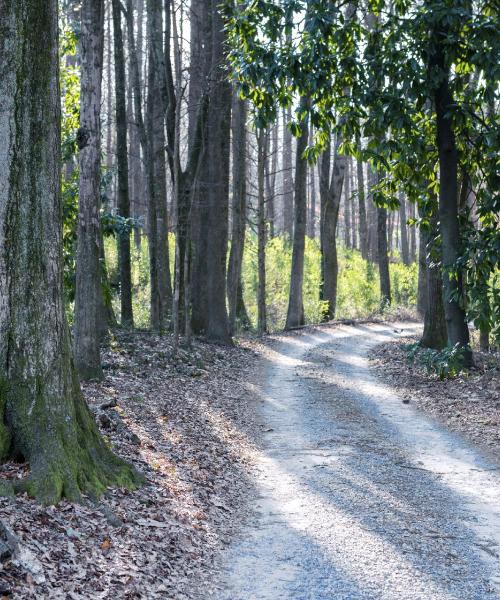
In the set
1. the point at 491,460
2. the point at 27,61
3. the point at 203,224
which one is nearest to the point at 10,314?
the point at 27,61

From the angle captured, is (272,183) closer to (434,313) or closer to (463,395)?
(434,313)

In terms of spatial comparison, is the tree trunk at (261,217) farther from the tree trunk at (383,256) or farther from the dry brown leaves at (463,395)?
the tree trunk at (383,256)

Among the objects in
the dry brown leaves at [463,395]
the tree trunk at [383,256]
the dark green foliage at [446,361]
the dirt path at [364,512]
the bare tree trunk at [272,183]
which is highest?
the bare tree trunk at [272,183]

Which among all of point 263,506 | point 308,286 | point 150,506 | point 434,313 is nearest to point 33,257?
point 150,506

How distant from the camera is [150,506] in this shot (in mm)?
6438

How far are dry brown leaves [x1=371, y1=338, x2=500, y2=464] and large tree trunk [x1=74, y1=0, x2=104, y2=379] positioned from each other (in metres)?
5.66

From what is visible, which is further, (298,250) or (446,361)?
(298,250)

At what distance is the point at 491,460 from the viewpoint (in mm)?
8922

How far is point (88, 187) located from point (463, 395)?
7.19 m

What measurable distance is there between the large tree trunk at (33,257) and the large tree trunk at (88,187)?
4.29 metres

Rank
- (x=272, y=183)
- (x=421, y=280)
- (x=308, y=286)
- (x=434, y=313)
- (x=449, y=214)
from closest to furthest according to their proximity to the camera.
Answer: (x=449, y=214) → (x=434, y=313) → (x=421, y=280) → (x=308, y=286) → (x=272, y=183)

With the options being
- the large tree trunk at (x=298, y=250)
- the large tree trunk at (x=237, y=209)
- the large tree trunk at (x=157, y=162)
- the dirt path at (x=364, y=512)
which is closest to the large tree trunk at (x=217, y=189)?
the large tree trunk at (x=157, y=162)

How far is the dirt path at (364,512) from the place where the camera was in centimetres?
540

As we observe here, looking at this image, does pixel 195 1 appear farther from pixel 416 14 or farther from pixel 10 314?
pixel 10 314
